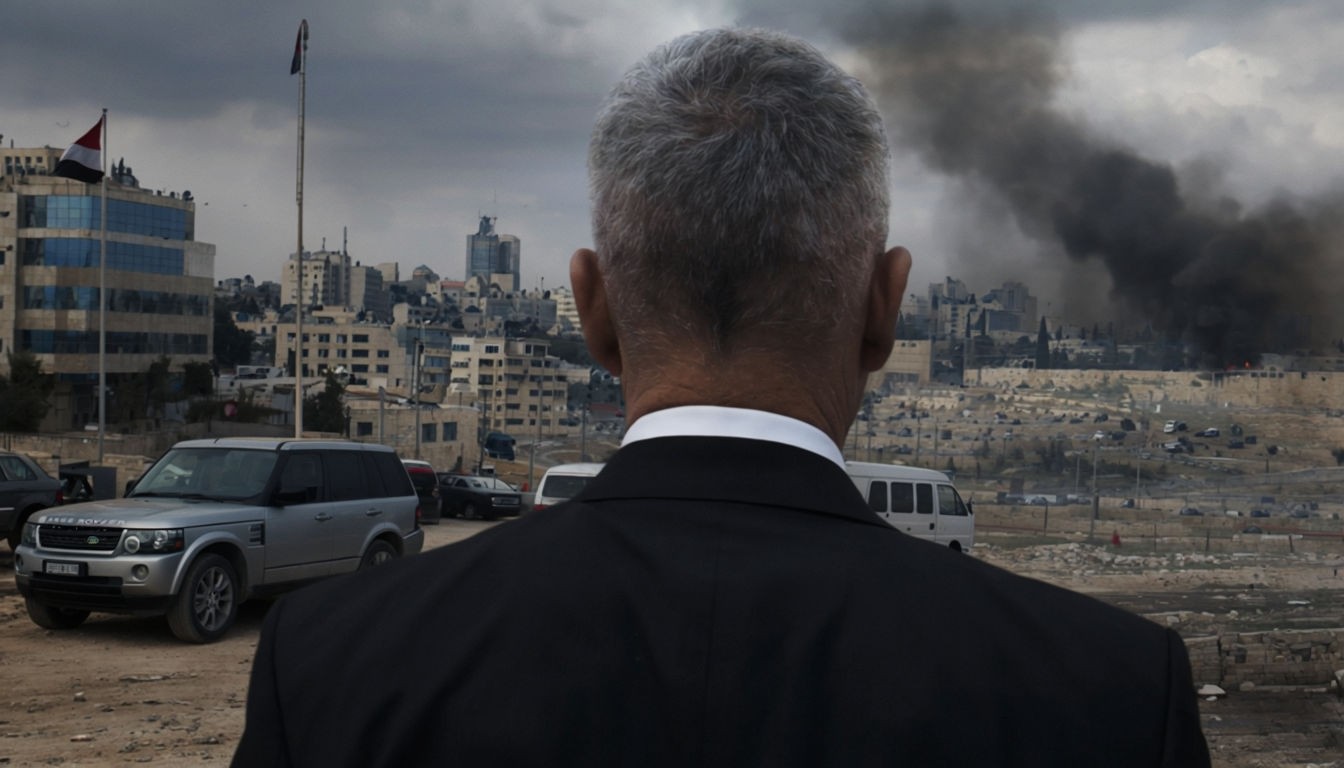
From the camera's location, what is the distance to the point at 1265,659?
39.6 ft

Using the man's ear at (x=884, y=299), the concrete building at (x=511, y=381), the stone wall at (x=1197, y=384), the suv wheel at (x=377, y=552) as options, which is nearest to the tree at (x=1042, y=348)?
the stone wall at (x=1197, y=384)

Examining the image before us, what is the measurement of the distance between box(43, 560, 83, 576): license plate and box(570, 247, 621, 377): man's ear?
949 cm

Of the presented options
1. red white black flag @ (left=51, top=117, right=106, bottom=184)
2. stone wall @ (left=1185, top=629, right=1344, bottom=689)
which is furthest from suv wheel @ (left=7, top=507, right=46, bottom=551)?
stone wall @ (left=1185, top=629, right=1344, bottom=689)

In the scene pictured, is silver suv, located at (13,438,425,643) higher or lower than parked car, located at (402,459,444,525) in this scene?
higher

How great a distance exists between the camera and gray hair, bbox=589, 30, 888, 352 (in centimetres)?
137

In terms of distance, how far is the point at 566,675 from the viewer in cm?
117

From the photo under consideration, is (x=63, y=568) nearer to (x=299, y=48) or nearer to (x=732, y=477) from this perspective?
(x=732, y=477)

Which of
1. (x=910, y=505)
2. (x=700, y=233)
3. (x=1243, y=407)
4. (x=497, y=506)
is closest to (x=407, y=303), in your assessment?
(x=1243, y=407)

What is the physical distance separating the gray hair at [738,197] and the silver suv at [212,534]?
915 centimetres

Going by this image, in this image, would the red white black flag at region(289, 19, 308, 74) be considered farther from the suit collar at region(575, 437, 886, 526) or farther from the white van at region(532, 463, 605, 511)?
the suit collar at region(575, 437, 886, 526)

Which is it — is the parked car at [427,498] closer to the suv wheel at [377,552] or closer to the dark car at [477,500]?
the dark car at [477,500]

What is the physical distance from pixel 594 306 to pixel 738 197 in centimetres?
28

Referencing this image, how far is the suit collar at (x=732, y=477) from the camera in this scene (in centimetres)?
128

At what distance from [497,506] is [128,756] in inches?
995
